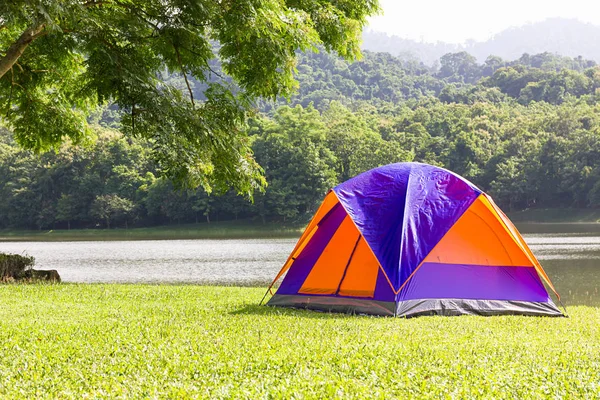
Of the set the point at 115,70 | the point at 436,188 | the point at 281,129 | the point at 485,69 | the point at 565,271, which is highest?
the point at 485,69

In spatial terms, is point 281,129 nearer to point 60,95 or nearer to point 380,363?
point 60,95

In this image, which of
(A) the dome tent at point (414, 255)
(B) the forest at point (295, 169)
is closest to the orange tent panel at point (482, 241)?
(A) the dome tent at point (414, 255)

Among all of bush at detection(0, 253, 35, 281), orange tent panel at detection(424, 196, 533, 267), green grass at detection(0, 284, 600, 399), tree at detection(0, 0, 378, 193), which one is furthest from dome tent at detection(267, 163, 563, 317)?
bush at detection(0, 253, 35, 281)

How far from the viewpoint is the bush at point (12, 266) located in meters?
15.7

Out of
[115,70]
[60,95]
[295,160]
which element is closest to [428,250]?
[115,70]

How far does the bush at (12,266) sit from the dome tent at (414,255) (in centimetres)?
884

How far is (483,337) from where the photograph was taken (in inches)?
289

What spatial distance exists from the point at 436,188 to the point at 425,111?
268 ft

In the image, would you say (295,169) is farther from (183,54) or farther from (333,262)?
(183,54)

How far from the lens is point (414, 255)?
959 centimetres

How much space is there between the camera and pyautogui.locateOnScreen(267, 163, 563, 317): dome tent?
9.61 m

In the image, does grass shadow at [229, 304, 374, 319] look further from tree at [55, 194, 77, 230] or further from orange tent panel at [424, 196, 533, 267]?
tree at [55, 194, 77, 230]

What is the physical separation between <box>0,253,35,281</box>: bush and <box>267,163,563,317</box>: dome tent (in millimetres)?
8839

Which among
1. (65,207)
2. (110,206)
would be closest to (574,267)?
(110,206)
